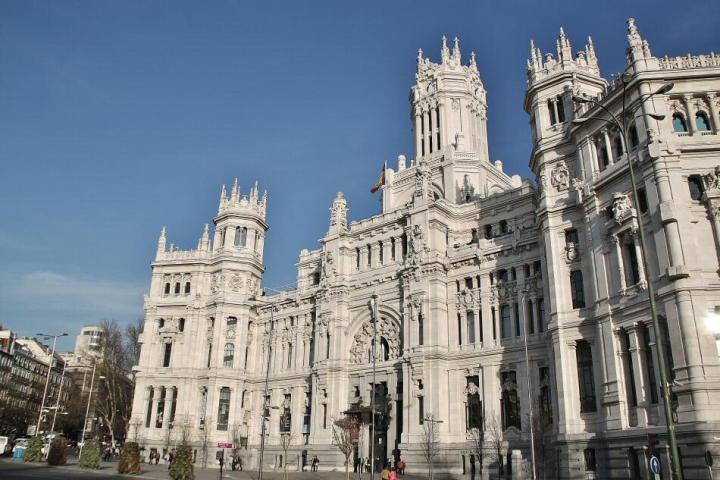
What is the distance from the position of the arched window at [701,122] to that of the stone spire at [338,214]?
3680 cm

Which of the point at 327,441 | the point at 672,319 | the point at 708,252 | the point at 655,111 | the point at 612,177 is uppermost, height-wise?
the point at 655,111

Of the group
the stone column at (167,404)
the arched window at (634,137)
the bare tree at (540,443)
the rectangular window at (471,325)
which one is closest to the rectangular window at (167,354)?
the stone column at (167,404)

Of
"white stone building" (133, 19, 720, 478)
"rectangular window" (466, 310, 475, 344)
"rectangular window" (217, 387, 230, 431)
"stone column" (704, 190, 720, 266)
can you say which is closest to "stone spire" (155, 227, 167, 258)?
"white stone building" (133, 19, 720, 478)

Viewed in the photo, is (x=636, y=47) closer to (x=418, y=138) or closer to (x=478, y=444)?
(x=478, y=444)

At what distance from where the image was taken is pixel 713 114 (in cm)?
3656

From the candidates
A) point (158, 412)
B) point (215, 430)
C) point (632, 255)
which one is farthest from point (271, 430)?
point (632, 255)

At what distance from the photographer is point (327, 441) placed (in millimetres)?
57750

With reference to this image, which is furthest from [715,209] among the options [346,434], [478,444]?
[346,434]

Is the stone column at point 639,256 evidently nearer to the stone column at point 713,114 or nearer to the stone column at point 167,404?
the stone column at point 713,114

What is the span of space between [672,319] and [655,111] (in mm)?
13351

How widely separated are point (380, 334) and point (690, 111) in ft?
108

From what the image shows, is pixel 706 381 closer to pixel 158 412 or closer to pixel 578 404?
pixel 578 404

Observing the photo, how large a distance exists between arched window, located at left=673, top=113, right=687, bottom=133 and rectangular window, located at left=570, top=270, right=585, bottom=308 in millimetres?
11126

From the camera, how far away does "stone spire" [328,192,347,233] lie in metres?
65.8
